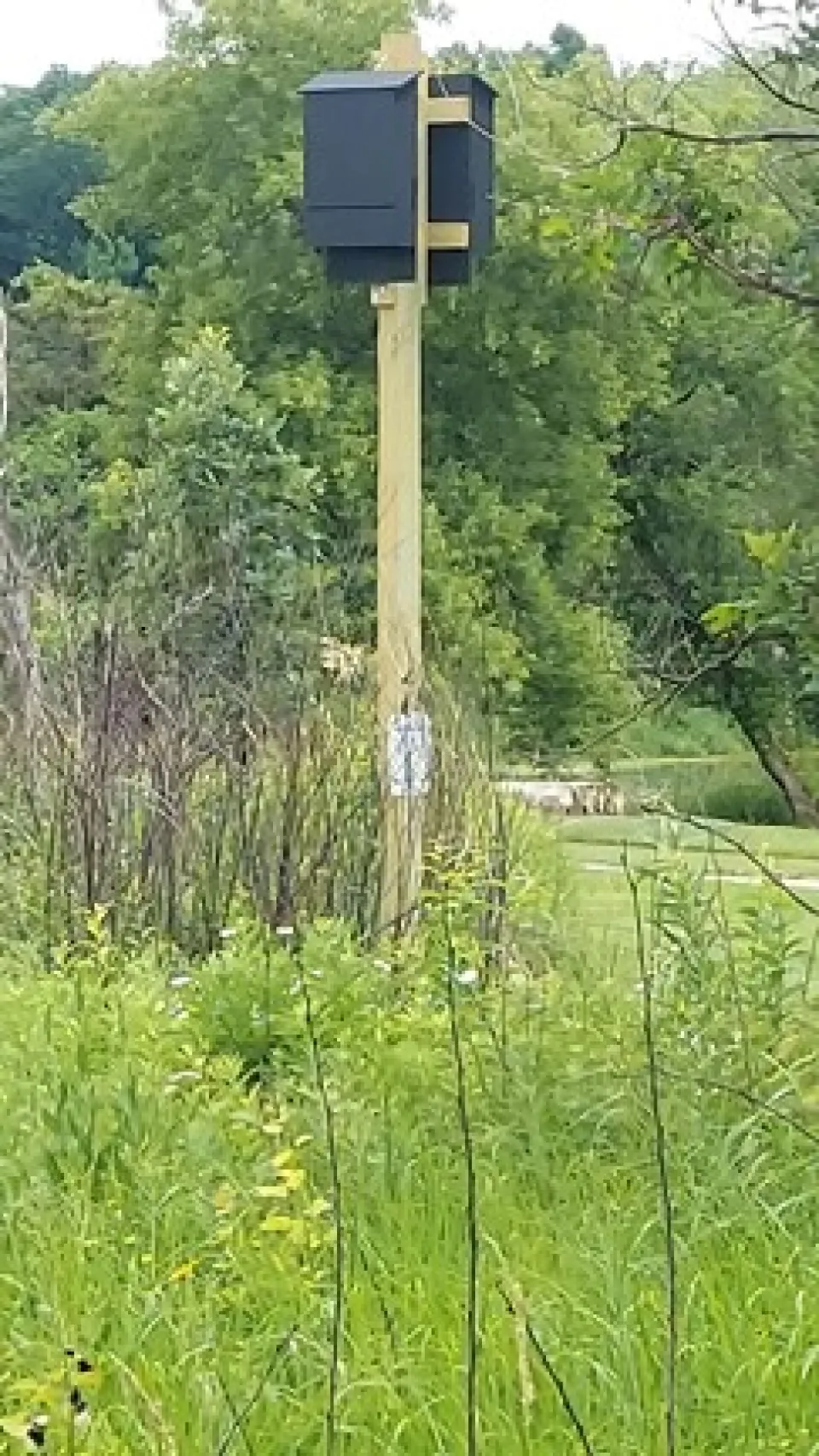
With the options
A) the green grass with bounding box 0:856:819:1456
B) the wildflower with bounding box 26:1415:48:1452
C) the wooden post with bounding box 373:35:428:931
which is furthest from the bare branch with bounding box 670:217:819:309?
the wooden post with bounding box 373:35:428:931

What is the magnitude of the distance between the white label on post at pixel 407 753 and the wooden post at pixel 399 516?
13cm

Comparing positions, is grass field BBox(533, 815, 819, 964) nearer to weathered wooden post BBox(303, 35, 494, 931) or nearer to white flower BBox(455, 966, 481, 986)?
white flower BBox(455, 966, 481, 986)

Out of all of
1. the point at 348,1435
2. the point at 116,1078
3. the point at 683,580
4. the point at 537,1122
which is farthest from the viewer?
the point at 683,580

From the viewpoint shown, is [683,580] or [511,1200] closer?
[511,1200]

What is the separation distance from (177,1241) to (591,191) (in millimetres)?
1496

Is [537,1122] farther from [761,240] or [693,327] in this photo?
[693,327]

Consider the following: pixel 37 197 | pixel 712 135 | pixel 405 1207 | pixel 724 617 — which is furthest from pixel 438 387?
pixel 37 197

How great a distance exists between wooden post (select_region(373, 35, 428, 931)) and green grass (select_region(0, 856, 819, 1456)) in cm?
127

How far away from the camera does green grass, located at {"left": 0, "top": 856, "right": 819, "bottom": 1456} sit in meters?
2.52

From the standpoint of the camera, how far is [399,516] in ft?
20.8

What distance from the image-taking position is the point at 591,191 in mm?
3291

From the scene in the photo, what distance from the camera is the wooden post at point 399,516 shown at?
5887 millimetres

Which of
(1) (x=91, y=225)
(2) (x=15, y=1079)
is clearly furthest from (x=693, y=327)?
(2) (x=15, y=1079)

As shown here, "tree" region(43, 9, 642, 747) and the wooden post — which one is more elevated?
"tree" region(43, 9, 642, 747)
